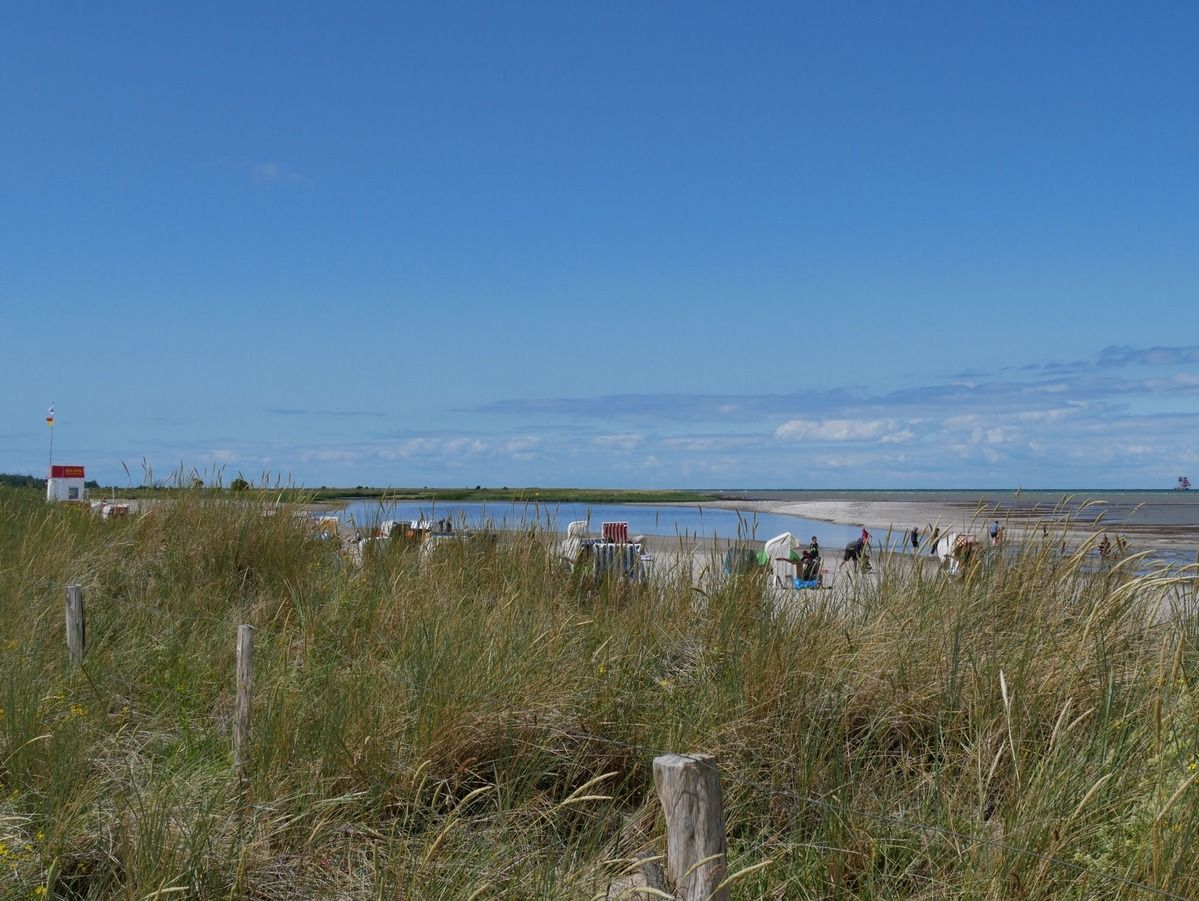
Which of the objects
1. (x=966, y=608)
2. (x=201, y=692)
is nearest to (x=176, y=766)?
(x=201, y=692)

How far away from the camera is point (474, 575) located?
24.2 feet

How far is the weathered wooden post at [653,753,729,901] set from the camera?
2.65 meters

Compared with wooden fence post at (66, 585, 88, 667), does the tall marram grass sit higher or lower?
lower

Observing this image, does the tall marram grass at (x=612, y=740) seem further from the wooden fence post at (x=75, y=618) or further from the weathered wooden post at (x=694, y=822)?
the weathered wooden post at (x=694, y=822)

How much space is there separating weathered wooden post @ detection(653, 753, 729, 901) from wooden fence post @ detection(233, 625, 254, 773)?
2192 millimetres

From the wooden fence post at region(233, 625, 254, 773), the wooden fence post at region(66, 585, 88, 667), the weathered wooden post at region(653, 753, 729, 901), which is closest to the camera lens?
the weathered wooden post at region(653, 753, 729, 901)

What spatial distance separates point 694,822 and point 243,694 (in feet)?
8.61

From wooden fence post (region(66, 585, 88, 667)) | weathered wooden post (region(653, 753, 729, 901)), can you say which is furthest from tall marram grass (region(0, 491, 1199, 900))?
weathered wooden post (region(653, 753, 729, 901))

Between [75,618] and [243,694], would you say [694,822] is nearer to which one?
[243,694]

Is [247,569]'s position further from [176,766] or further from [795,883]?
[795,883]

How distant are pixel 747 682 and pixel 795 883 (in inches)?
45.7

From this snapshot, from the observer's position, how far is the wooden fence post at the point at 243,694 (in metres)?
4.36

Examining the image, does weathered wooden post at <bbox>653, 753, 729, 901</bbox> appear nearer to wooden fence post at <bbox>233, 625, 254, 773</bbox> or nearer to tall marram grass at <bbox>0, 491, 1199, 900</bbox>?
tall marram grass at <bbox>0, 491, 1199, 900</bbox>

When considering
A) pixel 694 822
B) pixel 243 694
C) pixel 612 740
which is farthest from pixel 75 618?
pixel 694 822
